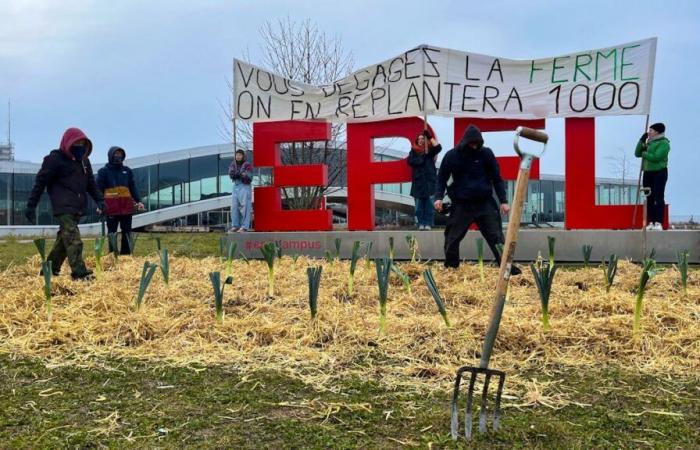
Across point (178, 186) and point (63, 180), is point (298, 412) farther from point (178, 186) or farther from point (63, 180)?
point (178, 186)

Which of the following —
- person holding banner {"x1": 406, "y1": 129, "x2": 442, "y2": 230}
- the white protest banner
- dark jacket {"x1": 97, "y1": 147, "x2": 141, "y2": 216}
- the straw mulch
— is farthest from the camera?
dark jacket {"x1": 97, "y1": 147, "x2": 141, "y2": 216}

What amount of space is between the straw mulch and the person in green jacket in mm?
2737

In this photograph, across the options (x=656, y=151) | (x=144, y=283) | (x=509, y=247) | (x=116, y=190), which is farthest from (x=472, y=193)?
(x=116, y=190)

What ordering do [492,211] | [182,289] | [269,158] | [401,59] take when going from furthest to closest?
[269,158] < [401,59] < [492,211] < [182,289]

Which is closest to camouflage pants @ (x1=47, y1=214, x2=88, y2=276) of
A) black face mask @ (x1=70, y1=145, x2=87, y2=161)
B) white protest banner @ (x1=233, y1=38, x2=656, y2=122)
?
black face mask @ (x1=70, y1=145, x2=87, y2=161)

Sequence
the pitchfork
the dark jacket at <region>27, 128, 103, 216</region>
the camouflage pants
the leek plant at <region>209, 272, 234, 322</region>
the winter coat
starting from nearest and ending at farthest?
the pitchfork → the leek plant at <region>209, 272, 234, 322</region> → the camouflage pants → the dark jacket at <region>27, 128, 103, 216</region> → the winter coat

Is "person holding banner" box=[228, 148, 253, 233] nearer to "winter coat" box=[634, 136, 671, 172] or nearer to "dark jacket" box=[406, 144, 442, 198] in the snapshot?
"dark jacket" box=[406, 144, 442, 198]

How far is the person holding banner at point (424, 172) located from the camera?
8.34 metres

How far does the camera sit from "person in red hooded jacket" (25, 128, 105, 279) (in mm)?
5816

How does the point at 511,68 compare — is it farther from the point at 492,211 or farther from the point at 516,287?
the point at 516,287

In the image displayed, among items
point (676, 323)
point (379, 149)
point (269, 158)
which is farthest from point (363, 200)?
point (379, 149)

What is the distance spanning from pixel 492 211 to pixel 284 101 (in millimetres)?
4142

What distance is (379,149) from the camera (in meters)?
25.6

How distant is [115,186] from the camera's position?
879 centimetres
